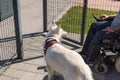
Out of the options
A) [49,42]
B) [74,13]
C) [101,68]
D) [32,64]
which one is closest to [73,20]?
[74,13]

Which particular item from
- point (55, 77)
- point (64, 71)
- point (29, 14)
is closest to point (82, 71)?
point (64, 71)

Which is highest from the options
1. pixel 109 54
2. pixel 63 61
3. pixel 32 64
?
pixel 63 61

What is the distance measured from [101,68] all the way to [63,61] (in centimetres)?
137

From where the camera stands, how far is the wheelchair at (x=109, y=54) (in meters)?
4.89

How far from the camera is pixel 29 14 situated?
8.33 metres

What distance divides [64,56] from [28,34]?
9.95 ft

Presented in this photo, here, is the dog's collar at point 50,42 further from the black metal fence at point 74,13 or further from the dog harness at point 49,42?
the black metal fence at point 74,13

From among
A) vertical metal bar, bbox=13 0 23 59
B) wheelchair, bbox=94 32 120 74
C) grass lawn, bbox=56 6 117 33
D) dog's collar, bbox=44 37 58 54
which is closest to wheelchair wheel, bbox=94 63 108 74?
wheelchair, bbox=94 32 120 74

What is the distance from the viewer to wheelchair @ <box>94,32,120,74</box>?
4.89 metres

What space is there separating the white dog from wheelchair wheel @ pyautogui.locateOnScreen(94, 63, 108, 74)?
0.92 meters

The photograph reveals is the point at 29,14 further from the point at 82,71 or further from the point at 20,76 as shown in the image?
the point at 82,71

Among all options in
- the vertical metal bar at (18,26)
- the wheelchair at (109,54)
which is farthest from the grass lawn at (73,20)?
the wheelchair at (109,54)

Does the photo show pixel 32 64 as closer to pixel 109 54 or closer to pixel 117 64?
pixel 109 54

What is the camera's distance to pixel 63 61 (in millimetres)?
3986
